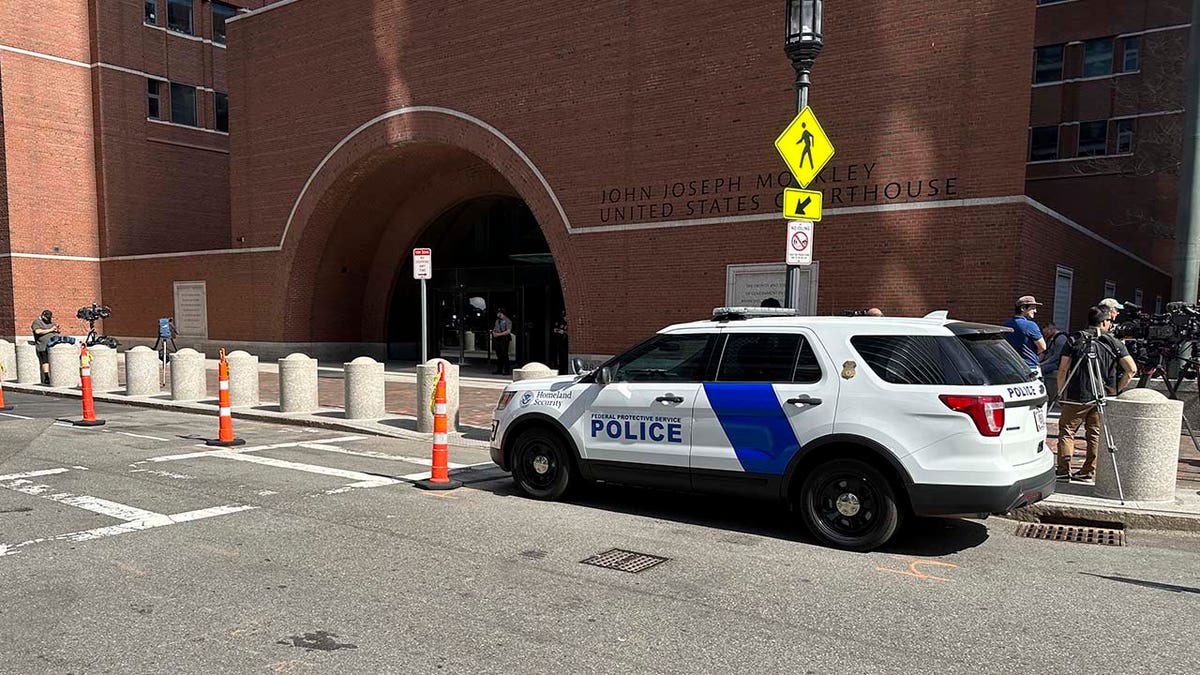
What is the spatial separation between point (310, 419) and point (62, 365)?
9.44 m

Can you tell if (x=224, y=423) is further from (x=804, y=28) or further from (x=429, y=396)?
(x=804, y=28)

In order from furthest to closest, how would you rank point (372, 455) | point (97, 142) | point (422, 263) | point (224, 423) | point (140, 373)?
point (97, 142) < point (140, 373) < point (422, 263) < point (224, 423) < point (372, 455)

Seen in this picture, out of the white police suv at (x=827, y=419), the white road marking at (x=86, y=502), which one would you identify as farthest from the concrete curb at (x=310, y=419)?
the white road marking at (x=86, y=502)

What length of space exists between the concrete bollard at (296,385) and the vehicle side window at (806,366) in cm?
960

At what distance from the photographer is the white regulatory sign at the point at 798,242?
8891 millimetres

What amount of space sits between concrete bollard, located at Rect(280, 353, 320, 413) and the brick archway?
26.9ft

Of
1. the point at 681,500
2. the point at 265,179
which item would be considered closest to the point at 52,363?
the point at 265,179

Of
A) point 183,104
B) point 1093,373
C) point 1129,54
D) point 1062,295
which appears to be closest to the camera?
point 1093,373

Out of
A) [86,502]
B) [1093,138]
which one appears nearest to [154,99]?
[86,502]

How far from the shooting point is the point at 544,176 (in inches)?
756

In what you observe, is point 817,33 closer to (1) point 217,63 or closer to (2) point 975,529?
(2) point 975,529

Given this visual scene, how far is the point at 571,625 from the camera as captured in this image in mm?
4402

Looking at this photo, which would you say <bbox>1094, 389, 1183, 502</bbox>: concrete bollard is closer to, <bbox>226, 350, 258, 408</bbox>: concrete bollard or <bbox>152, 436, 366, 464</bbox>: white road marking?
<bbox>152, 436, 366, 464</bbox>: white road marking

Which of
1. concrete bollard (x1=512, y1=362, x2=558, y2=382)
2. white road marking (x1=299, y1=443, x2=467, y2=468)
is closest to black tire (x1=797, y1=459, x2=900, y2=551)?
white road marking (x1=299, y1=443, x2=467, y2=468)
